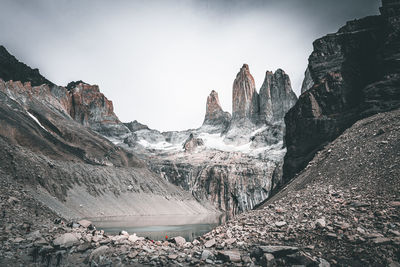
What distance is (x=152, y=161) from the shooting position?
184750mm

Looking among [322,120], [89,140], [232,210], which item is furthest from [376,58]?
[232,210]

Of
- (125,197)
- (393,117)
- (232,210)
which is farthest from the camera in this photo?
(232,210)

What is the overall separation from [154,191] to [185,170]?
72771mm

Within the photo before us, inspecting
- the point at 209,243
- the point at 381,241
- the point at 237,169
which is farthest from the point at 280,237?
the point at 237,169

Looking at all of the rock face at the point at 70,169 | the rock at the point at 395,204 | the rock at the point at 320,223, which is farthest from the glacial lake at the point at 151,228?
the rock at the point at 395,204

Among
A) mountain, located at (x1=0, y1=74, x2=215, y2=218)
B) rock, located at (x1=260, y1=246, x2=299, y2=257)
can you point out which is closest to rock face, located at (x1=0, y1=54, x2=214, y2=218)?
mountain, located at (x1=0, y1=74, x2=215, y2=218)

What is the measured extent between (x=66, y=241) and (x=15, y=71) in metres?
161

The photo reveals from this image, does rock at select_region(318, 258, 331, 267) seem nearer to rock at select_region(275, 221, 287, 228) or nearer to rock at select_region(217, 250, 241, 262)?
rock at select_region(217, 250, 241, 262)

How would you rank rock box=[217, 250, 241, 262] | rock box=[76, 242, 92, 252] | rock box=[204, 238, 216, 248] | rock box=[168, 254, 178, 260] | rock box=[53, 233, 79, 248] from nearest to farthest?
rock box=[217, 250, 241, 262] < rock box=[168, 254, 178, 260] < rock box=[76, 242, 92, 252] < rock box=[53, 233, 79, 248] < rock box=[204, 238, 216, 248]

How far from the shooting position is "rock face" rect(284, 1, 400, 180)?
3391 centimetres

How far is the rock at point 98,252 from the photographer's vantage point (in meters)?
13.5

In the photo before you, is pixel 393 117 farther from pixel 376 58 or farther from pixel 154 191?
pixel 154 191

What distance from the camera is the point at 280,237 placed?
14.8 meters

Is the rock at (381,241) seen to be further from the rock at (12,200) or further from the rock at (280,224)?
the rock at (12,200)
